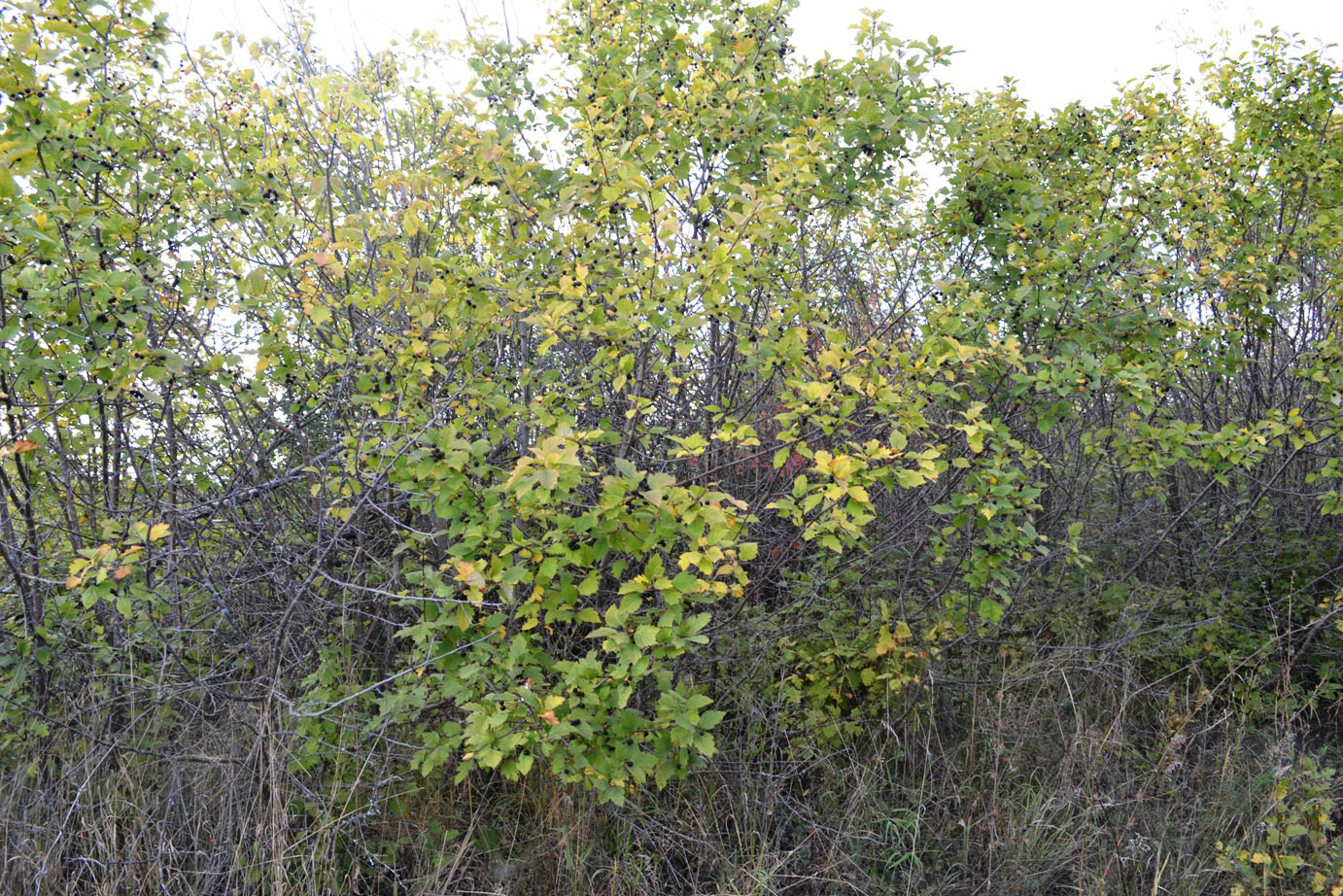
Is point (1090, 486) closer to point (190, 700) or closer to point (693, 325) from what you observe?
point (693, 325)

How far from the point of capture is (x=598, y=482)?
341 cm

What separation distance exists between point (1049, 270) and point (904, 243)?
1.10 m

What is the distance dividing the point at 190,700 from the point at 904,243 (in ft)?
13.0

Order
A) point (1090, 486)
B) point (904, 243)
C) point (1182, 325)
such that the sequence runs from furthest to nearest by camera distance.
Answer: point (1090, 486) → point (904, 243) → point (1182, 325)

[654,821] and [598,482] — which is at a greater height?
[598,482]

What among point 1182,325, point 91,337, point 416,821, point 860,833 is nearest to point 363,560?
point 416,821

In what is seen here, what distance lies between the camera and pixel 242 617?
11.3 feet

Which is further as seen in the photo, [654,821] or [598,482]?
[598,482]

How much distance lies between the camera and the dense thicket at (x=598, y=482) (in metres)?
2.67

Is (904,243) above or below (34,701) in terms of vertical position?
above

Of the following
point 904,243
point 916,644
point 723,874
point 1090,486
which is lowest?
point 723,874

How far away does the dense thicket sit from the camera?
2674 mm

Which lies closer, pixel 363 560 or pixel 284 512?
pixel 284 512

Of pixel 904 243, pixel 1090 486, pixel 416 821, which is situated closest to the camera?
pixel 416 821
